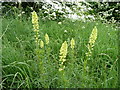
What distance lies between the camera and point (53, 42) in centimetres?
308

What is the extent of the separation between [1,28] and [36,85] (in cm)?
149

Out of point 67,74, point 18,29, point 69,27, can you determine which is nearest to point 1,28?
point 18,29

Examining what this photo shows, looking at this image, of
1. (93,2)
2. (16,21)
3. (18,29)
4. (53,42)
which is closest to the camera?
(53,42)

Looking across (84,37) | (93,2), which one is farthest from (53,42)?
(93,2)

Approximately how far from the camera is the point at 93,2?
6816 millimetres

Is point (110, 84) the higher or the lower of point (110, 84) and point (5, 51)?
the lower

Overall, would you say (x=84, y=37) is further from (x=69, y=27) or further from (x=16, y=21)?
(x=16, y=21)

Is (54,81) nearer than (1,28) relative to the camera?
Yes

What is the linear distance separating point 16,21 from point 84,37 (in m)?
1.20

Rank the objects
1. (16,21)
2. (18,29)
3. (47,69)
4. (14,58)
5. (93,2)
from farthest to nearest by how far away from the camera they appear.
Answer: (93,2), (16,21), (18,29), (14,58), (47,69)

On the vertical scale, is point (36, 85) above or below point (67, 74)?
below

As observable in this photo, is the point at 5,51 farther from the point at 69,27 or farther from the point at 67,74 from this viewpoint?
the point at 69,27

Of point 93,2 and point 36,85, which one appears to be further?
point 93,2

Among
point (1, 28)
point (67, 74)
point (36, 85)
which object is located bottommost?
point (36, 85)
